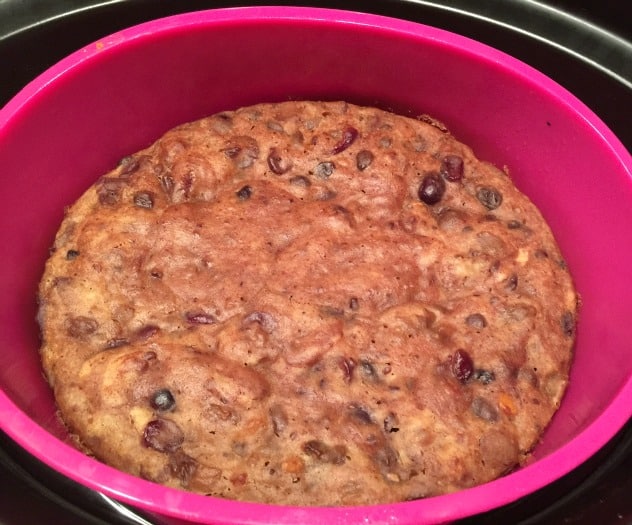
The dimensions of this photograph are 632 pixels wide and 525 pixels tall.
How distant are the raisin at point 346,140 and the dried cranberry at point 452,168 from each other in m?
0.20

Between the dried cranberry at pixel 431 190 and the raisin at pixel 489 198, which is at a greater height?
the dried cranberry at pixel 431 190

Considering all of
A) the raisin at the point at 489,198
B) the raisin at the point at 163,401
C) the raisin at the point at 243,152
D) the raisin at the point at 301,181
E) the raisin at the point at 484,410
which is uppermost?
the raisin at the point at 243,152

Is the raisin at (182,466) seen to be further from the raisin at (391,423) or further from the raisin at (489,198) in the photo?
→ the raisin at (489,198)

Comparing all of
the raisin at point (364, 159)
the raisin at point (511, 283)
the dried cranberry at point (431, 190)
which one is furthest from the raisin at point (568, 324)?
the raisin at point (364, 159)

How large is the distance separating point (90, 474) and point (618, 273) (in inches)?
37.5

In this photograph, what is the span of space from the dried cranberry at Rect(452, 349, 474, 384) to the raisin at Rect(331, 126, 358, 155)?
499 millimetres

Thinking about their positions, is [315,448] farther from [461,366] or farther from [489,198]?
[489,198]

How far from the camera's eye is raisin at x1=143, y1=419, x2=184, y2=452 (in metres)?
1.00

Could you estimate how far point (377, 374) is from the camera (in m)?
1.07

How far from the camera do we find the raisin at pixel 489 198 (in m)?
1.30

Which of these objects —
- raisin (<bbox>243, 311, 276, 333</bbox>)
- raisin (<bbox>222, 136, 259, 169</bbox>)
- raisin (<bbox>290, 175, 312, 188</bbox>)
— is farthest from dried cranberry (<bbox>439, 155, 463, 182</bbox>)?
raisin (<bbox>243, 311, 276, 333</bbox>)

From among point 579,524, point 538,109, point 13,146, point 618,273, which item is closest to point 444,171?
point 538,109

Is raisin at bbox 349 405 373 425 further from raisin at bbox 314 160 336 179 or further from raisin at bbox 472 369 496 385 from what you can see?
raisin at bbox 314 160 336 179

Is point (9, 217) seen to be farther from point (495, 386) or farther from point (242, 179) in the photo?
point (495, 386)
